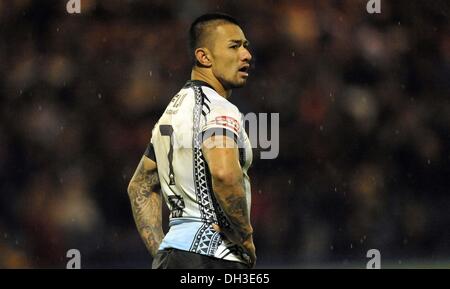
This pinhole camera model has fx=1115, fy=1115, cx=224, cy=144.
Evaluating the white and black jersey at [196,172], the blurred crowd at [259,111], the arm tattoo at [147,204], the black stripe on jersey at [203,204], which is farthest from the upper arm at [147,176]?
the blurred crowd at [259,111]

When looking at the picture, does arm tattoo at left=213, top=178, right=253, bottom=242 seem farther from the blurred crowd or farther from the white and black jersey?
the blurred crowd

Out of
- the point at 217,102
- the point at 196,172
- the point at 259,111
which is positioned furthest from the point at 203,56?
the point at 259,111

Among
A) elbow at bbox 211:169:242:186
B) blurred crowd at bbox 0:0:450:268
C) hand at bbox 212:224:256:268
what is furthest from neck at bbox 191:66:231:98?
blurred crowd at bbox 0:0:450:268

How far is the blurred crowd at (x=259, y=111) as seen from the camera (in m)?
9.69

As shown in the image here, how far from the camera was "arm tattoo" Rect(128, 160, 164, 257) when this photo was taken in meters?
5.47

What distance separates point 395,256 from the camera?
967 cm

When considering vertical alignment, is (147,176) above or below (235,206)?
above

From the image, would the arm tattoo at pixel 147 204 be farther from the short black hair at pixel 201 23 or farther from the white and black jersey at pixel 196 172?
the short black hair at pixel 201 23

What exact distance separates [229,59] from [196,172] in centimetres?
62

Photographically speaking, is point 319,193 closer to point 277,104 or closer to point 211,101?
point 277,104

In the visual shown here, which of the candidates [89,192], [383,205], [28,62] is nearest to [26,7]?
[28,62]

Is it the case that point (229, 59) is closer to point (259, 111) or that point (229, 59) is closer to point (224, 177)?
point (224, 177)

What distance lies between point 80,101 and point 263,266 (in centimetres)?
224

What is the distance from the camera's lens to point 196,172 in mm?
5059
